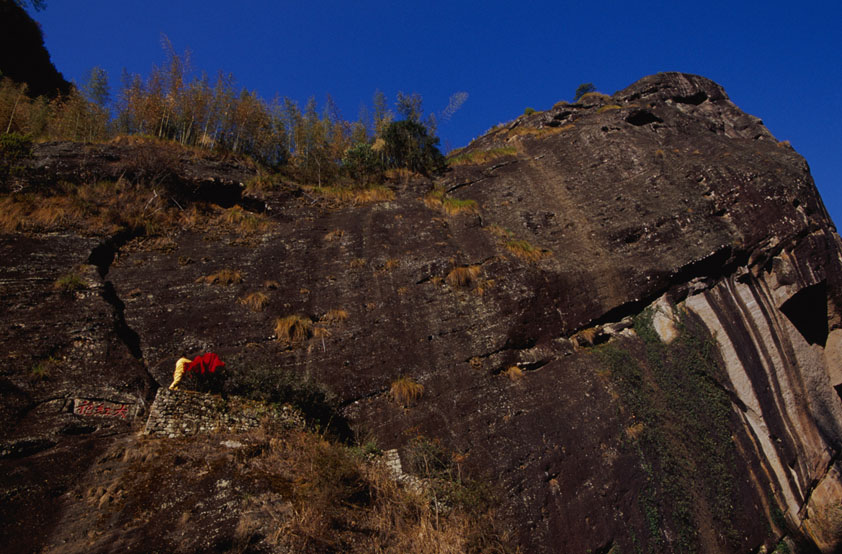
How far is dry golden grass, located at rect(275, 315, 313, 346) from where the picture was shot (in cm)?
1016

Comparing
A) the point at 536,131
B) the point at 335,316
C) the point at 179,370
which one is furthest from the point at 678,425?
the point at 536,131

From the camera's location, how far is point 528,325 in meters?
11.0

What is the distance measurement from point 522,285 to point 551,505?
5.42 metres

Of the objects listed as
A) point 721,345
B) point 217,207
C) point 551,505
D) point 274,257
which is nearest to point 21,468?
point 274,257

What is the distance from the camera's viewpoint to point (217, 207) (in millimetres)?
14109

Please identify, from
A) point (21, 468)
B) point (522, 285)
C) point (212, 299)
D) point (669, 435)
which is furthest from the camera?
point (522, 285)

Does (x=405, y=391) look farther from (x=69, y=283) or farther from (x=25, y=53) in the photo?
(x=25, y=53)

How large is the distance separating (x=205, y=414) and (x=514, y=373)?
21.0 feet

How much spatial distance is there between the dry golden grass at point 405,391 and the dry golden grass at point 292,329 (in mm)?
2499

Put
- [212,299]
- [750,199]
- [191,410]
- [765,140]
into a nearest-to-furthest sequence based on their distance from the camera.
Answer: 1. [191,410]
2. [212,299]
3. [750,199]
4. [765,140]

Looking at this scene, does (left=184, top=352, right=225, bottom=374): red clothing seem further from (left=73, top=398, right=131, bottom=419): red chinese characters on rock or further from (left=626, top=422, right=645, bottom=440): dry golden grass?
(left=626, top=422, right=645, bottom=440): dry golden grass

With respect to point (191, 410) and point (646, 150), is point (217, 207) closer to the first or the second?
point (191, 410)

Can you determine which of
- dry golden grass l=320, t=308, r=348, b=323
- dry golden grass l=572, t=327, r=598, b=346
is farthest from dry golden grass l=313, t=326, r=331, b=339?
dry golden grass l=572, t=327, r=598, b=346

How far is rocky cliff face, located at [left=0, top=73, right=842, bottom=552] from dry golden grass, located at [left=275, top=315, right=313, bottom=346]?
0.34 feet
